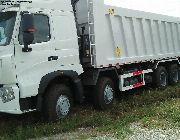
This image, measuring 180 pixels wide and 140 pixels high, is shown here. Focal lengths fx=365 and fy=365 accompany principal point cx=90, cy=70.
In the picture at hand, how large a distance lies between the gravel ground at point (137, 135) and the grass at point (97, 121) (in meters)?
0.06

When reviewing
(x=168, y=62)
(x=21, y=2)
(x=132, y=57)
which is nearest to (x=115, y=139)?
(x=21, y=2)

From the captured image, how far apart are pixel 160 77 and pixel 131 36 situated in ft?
8.68

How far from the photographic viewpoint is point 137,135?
6609 millimetres

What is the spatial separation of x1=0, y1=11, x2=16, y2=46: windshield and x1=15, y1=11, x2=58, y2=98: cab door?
151 millimetres

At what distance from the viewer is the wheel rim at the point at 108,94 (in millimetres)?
9721

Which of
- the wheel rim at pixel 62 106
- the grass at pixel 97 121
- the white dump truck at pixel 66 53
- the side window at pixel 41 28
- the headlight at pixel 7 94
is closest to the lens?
the grass at pixel 97 121

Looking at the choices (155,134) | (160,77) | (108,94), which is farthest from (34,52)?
(160,77)

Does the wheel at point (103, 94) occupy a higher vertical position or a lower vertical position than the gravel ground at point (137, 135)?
higher

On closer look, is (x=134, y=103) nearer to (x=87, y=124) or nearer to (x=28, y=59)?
(x=87, y=124)

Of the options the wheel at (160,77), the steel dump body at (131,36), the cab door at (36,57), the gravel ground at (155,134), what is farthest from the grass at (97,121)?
the wheel at (160,77)

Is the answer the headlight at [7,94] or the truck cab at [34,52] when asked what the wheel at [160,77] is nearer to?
the truck cab at [34,52]

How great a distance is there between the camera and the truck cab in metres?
7.29

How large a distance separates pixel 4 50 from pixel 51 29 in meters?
1.31

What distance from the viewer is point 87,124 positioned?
7852 millimetres
